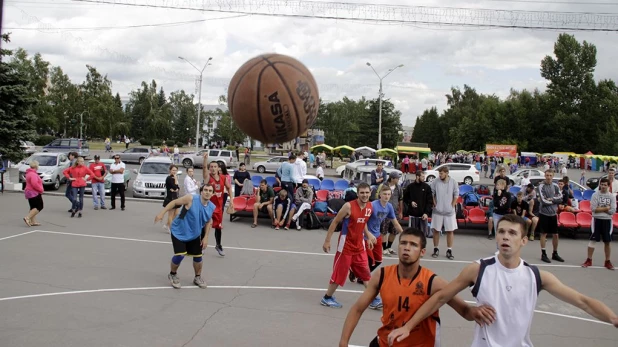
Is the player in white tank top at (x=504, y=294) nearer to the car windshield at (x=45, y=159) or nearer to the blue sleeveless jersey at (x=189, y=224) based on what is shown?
the blue sleeveless jersey at (x=189, y=224)

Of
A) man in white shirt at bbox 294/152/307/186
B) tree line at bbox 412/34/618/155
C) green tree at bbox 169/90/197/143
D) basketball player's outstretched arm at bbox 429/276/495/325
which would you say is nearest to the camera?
basketball player's outstretched arm at bbox 429/276/495/325

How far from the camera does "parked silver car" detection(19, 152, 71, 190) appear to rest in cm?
2027

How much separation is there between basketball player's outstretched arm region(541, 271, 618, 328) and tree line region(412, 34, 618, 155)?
231 ft

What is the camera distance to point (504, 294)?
328 cm

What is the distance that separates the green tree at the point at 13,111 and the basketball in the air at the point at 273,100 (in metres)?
18.8

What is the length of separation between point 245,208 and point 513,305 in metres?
11.7

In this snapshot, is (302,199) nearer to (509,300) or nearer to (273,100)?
(273,100)

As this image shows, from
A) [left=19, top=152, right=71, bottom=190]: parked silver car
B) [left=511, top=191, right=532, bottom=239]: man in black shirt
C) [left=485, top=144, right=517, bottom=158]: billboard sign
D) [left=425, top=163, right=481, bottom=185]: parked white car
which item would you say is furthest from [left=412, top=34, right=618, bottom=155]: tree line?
[left=19, top=152, right=71, bottom=190]: parked silver car

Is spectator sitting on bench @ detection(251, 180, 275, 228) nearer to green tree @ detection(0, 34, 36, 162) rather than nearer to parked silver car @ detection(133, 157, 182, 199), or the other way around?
parked silver car @ detection(133, 157, 182, 199)

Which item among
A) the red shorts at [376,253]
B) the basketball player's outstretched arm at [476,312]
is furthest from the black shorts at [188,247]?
the basketball player's outstretched arm at [476,312]

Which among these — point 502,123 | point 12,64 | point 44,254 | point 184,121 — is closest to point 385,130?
point 502,123

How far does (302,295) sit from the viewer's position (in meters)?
7.43

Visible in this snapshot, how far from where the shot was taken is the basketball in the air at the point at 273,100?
5898mm

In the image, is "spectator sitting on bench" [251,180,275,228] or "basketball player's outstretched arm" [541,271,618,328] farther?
"spectator sitting on bench" [251,180,275,228]
